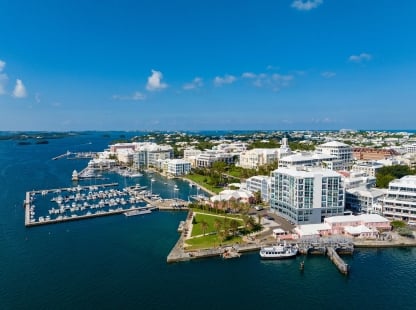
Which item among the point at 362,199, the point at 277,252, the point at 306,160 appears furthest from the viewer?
the point at 306,160

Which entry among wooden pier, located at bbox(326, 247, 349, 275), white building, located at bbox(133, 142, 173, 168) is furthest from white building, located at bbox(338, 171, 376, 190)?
white building, located at bbox(133, 142, 173, 168)

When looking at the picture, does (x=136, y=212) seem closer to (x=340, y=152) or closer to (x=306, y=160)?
(x=306, y=160)

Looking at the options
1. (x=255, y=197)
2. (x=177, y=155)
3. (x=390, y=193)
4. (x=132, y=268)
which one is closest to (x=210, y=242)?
(x=132, y=268)

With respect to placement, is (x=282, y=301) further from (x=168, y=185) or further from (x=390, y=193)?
(x=168, y=185)

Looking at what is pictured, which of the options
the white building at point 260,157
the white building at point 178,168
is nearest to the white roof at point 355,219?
the white building at point 260,157

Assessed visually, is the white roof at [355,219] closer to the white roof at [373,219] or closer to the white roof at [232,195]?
the white roof at [373,219]

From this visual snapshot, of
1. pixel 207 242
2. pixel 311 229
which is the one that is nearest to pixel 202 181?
pixel 207 242

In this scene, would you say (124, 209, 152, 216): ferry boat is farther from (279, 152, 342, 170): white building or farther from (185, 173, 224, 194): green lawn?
(279, 152, 342, 170): white building
